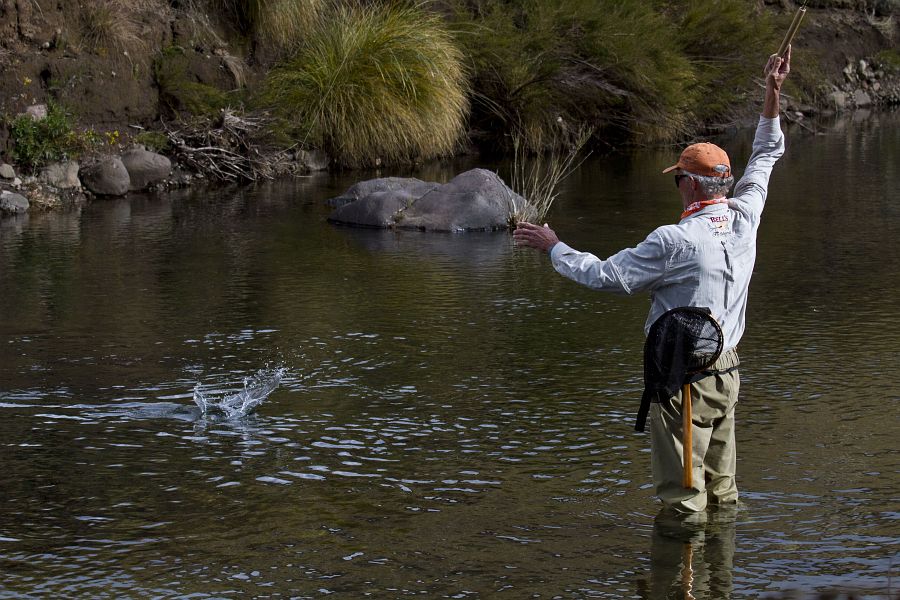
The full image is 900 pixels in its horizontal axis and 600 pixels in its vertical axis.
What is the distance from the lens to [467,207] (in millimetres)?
14711

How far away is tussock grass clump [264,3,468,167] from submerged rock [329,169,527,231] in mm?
4778

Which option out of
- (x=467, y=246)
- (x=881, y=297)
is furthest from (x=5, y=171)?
(x=881, y=297)

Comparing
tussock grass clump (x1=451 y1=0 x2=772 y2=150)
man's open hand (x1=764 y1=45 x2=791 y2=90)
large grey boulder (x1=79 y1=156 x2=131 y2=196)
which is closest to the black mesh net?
man's open hand (x1=764 y1=45 x2=791 y2=90)

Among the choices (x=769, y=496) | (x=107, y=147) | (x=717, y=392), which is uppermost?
(x=107, y=147)

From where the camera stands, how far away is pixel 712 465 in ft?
17.9

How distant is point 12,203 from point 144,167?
2.61 m

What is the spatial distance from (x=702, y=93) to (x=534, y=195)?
40.8 ft

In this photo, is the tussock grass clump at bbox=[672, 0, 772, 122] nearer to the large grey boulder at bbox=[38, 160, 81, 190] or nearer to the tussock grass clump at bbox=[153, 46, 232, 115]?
the tussock grass clump at bbox=[153, 46, 232, 115]

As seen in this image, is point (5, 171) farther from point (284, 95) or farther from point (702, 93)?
point (702, 93)

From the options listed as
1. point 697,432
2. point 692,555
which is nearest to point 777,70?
point 697,432

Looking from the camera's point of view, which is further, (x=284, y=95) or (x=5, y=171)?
(x=284, y=95)

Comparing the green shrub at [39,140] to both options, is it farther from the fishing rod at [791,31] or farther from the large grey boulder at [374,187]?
the fishing rod at [791,31]

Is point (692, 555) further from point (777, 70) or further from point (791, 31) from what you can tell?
point (791, 31)

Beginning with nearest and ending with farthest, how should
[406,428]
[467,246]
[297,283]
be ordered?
[406,428]
[297,283]
[467,246]
